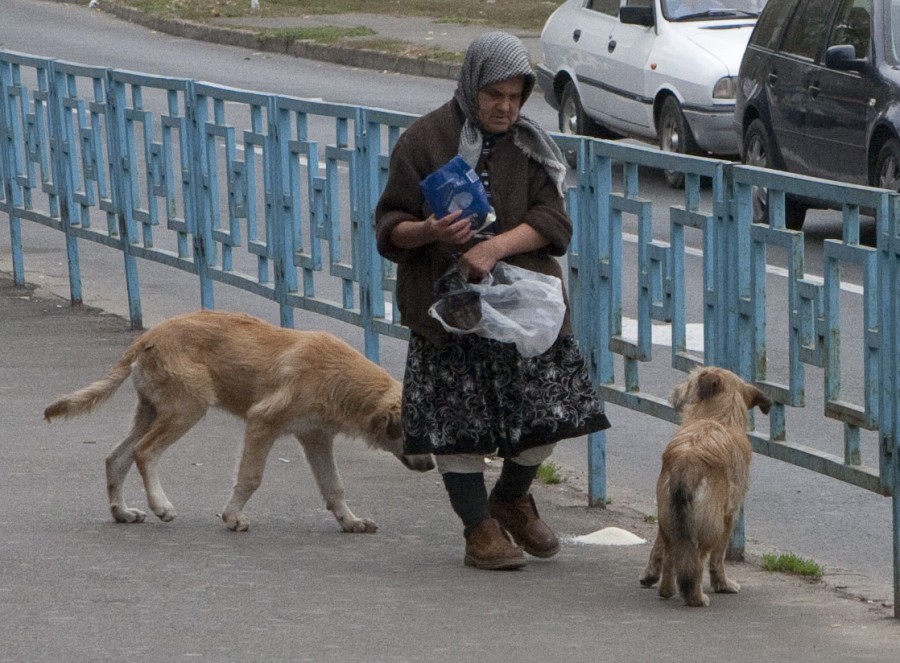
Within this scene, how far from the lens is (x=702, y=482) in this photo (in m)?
5.28

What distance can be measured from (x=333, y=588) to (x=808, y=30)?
854 centimetres

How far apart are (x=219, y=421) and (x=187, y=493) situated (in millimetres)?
1270

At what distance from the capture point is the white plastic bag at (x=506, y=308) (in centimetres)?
564

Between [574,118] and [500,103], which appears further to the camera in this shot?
[574,118]

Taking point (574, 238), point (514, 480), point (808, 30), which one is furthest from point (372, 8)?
point (514, 480)

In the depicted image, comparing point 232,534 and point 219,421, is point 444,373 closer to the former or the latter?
point 232,534

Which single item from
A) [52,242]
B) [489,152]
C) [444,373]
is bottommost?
[52,242]

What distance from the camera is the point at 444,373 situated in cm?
581

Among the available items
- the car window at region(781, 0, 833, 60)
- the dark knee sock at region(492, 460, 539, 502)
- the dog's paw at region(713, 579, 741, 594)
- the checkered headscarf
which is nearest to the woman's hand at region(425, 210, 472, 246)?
the checkered headscarf

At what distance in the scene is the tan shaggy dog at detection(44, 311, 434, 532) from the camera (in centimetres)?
628

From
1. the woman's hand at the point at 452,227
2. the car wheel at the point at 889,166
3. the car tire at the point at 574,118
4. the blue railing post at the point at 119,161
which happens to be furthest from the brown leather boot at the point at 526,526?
the car tire at the point at 574,118

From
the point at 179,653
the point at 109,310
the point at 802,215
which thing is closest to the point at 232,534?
the point at 179,653

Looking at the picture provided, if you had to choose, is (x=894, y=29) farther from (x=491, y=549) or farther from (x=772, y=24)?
(x=491, y=549)

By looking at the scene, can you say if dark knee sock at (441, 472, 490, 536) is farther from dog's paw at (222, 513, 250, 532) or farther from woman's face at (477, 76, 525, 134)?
woman's face at (477, 76, 525, 134)
